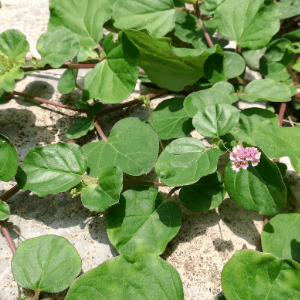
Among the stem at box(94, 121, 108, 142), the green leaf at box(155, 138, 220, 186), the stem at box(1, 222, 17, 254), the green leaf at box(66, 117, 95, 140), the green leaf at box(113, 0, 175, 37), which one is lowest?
the stem at box(1, 222, 17, 254)

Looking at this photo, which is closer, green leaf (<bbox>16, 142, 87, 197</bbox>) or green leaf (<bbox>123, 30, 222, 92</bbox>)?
green leaf (<bbox>16, 142, 87, 197</bbox>)

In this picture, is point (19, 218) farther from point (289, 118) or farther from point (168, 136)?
point (289, 118)

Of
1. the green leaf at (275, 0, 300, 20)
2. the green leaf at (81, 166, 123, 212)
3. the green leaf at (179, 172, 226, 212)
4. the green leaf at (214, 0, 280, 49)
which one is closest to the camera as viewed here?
the green leaf at (81, 166, 123, 212)

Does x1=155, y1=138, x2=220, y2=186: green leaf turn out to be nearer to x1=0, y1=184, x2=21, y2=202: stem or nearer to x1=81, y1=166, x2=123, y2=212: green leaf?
x1=81, y1=166, x2=123, y2=212: green leaf

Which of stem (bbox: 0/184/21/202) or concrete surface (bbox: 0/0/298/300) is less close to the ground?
stem (bbox: 0/184/21/202)

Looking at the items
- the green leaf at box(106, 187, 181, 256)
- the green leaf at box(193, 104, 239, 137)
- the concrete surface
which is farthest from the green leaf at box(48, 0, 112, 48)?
the green leaf at box(106, 187, 181, 256)

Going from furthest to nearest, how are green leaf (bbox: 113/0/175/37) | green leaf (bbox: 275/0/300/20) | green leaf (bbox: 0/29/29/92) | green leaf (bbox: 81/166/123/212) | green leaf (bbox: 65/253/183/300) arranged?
1. green leaf (bbox: 275/0/300/20)
2. green leaf (bbox: 113/0/175/37)
3. green leaf (bbox: 0/29/29/92)
4. green leaf (bbox: 81/166/123/212)
5. green leaf (bbox: 65/253/183/300)

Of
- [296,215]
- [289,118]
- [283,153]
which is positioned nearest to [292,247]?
[296,215]
